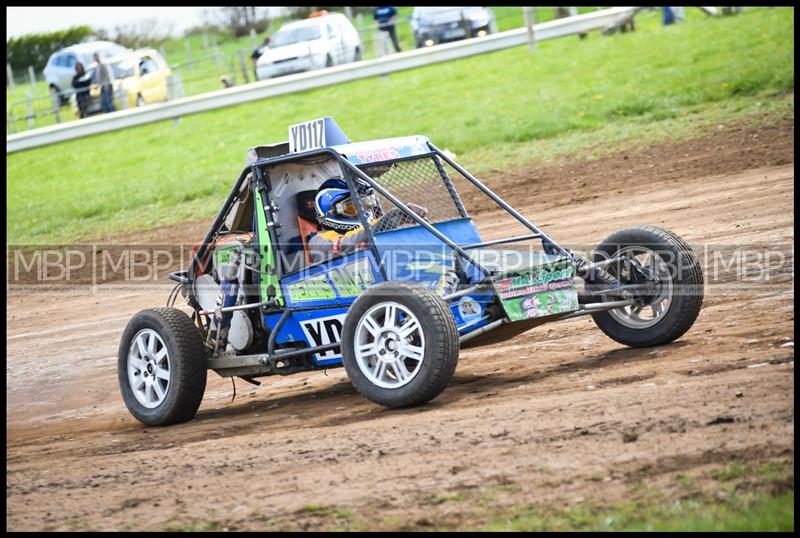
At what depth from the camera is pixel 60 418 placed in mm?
9852

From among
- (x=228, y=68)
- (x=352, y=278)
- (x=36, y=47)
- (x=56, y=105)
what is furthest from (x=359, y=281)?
(x=36, y=47)

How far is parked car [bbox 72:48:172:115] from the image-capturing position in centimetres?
3067

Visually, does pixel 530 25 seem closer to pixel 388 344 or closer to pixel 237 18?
pixel 388 344

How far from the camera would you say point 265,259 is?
28.0ft

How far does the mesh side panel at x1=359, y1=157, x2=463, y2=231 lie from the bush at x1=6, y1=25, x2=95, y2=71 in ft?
130

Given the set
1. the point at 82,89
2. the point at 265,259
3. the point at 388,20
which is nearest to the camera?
the point at 265,259

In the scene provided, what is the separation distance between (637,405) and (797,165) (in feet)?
29.9

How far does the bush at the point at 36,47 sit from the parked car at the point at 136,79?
14716 millimetres

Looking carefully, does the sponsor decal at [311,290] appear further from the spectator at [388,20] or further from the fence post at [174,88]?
the spectator at [388,20]

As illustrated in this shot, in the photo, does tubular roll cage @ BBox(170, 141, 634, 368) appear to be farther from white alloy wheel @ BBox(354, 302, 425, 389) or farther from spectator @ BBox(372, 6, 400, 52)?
spectator @ BBox(372, 6, 400, 52)

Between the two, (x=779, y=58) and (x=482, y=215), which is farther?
(x=779, y=58)

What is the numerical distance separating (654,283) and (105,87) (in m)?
23.7

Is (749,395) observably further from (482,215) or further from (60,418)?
(482,215)

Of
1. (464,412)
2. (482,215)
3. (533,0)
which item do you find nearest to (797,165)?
(482,215)
